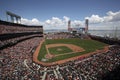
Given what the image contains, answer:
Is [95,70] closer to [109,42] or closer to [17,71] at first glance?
[17,71]

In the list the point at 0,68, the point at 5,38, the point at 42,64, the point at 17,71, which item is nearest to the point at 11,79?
the point at 17,71

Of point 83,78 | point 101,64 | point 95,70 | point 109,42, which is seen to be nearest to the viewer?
point 83,78

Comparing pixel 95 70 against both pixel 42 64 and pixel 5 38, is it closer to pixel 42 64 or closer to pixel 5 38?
pixel 42 64

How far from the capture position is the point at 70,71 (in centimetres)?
2023

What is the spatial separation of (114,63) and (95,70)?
3.88 meters

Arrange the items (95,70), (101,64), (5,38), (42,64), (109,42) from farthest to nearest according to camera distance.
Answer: (109,42) < (5,38) < (42,64) < (101,64) < (95,70)

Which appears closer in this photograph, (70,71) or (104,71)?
(104,71)

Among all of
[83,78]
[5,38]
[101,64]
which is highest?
[5,38]

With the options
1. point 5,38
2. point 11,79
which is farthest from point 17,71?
point 5,38

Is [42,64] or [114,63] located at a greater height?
[114,63]

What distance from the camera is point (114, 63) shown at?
2027cm

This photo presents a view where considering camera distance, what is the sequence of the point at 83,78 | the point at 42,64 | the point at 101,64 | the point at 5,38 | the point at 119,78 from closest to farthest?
the point at 119,78 → the point at 83,78 → the point at 101,64 → the point at 42,64 → the point at 5,38

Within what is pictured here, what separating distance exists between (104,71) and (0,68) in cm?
1733

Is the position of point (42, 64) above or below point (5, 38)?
below
